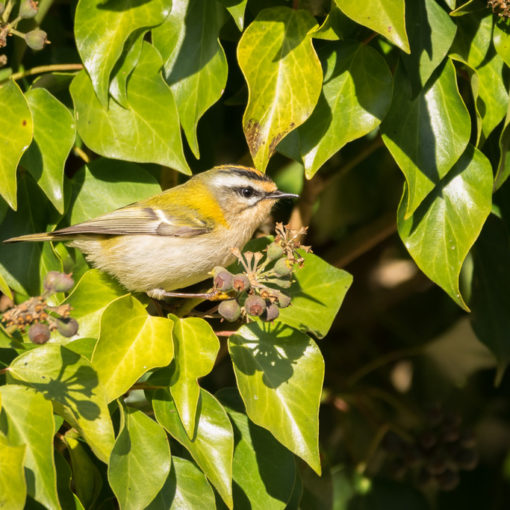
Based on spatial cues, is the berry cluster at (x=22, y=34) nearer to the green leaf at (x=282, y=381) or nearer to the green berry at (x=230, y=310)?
the green berry at (x=230, y=310)

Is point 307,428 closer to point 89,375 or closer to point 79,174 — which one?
point 89,375

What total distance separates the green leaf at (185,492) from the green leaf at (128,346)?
0.32 m

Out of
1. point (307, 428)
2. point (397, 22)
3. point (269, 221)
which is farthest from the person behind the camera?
point (269, 221)

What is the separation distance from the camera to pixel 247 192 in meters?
3.10

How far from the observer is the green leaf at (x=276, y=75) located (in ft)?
7.29

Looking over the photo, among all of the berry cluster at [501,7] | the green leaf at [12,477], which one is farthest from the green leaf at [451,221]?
the green leaf at [12,477]

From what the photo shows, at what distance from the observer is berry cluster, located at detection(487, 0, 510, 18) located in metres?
2.25

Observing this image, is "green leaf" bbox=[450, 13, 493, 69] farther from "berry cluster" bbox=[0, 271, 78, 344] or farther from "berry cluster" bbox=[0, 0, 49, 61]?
"berry cluster" bbox=[0, 271, 78, 344]

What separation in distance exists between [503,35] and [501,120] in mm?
253

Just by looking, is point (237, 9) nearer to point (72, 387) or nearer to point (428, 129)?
point (428, 129)

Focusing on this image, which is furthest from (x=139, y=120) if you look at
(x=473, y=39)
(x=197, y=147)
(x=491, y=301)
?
(x=491, y=301)

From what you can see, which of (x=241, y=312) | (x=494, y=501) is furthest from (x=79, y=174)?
(x=494, y=501)

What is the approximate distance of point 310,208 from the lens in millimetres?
3258

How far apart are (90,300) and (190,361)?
1.30 ft
